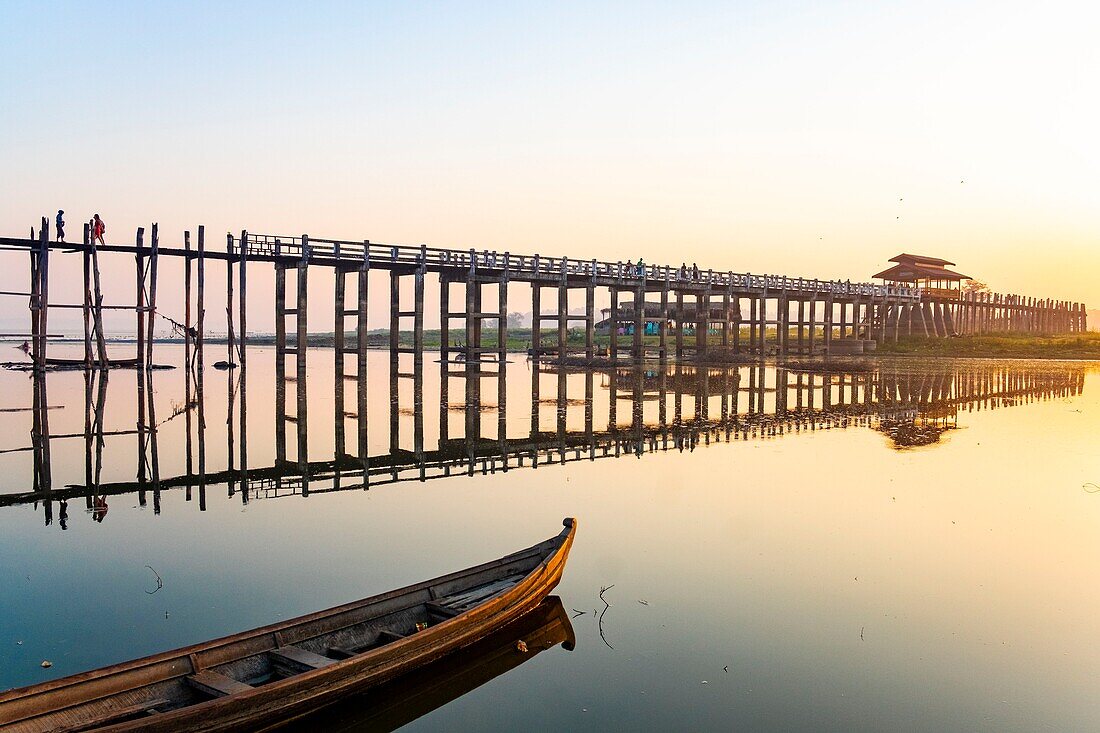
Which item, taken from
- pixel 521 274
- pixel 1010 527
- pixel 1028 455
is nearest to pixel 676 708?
pixel 1010 527

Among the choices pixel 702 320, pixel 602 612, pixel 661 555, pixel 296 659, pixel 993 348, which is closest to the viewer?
pixel 296 659

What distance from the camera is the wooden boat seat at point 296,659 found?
24.4ft

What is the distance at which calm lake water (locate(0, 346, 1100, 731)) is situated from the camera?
8.24 meters

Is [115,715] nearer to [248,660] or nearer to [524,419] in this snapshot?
[248,660]

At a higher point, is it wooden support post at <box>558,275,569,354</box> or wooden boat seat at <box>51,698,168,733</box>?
wooden support post at <box>558,275,569,354</box>

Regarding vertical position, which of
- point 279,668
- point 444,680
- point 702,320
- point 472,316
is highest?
point 472,316

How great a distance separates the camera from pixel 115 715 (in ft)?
→ 21.6

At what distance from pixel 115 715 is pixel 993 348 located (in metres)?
75.3

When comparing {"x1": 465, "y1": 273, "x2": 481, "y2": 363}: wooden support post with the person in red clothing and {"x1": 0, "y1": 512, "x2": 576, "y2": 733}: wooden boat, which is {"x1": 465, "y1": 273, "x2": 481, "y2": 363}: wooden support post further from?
{"x1": 0, "y1": 512, "x2": 576, "y2": 733}: wooden boat

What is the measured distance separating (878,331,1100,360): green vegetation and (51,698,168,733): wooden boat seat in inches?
2756

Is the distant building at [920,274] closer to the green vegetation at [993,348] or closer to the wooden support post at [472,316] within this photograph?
the green vegetation at [993,348]

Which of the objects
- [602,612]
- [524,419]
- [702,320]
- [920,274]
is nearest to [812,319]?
[702,320]

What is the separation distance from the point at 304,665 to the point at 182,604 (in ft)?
12.3

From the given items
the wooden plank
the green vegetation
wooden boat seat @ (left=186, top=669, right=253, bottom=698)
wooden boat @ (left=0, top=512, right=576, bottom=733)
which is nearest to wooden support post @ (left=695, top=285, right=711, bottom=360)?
the green vegetation
